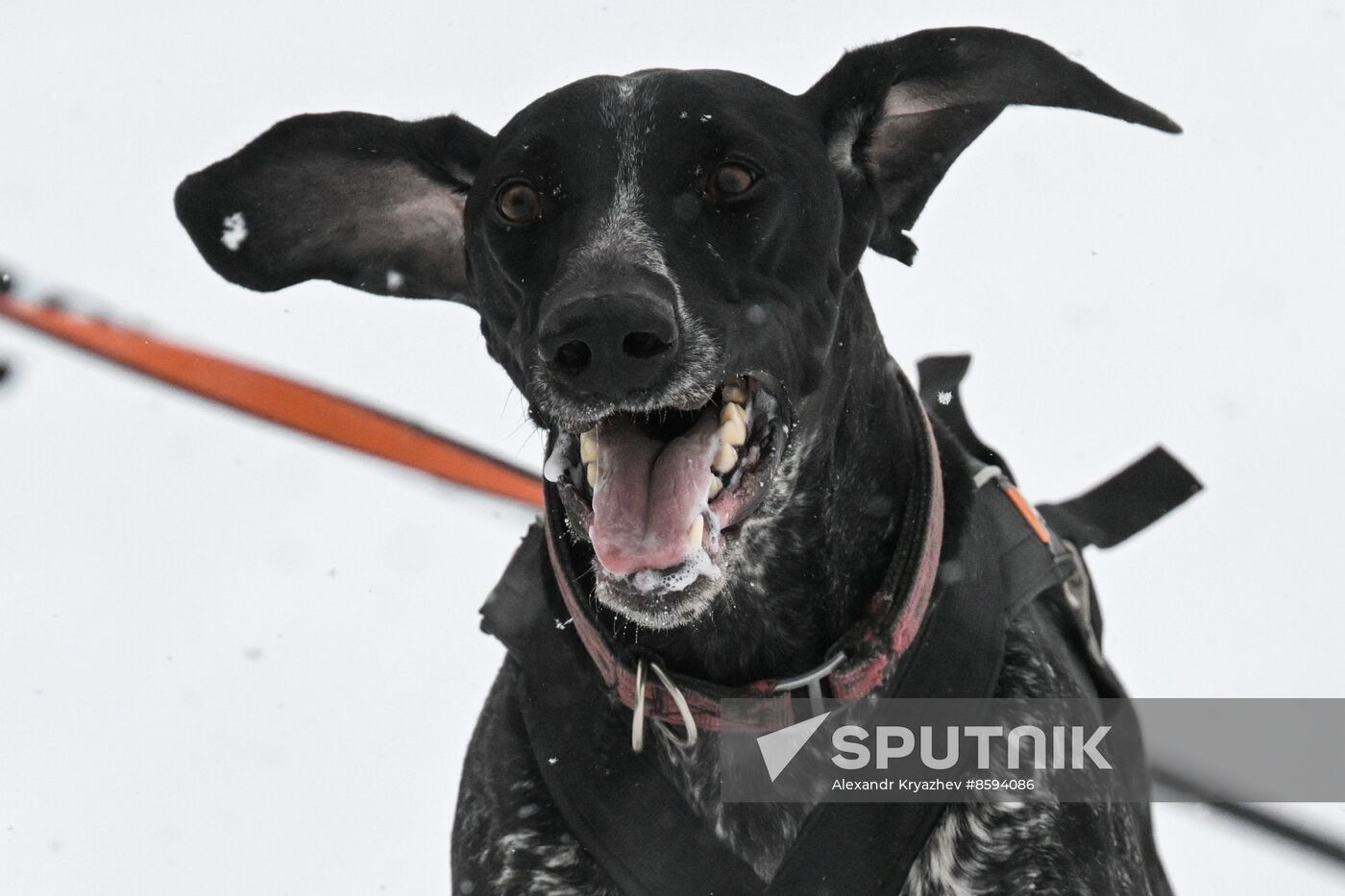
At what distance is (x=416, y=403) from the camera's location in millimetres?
6055

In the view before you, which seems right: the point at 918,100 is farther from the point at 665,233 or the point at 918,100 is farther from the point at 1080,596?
the point at 1080,596

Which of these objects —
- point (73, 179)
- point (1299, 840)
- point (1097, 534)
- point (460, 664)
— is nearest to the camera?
point (1299, 840)

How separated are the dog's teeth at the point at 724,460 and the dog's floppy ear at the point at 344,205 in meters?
0.85

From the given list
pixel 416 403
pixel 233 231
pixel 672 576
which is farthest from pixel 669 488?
pixel 416 403

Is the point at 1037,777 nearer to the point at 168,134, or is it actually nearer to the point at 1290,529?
the point at 1290,529

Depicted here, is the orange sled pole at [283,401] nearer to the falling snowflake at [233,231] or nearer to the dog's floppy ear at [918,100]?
the falling snowflake at [233,231]

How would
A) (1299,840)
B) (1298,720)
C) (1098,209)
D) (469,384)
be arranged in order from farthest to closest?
(1098,209)
(469,384)
(1298,720)
(1299,840)

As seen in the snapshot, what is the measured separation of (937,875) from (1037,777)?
0.82 feet

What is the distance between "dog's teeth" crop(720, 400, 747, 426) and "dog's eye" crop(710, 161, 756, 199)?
0.37 metres

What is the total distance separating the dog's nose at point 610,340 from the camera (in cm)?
258

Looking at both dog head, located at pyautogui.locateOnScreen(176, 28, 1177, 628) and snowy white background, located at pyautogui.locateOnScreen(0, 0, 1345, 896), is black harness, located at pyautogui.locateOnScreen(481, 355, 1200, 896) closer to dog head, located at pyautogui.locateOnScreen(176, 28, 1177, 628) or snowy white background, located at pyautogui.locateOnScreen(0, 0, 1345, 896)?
dog head, located at pyautogui.locateOnScreen(176, 28, 1177, 628)

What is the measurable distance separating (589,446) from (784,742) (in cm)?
67

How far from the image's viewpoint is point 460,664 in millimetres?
5031

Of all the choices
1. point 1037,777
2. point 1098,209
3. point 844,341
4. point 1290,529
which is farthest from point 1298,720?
point 1098,209
